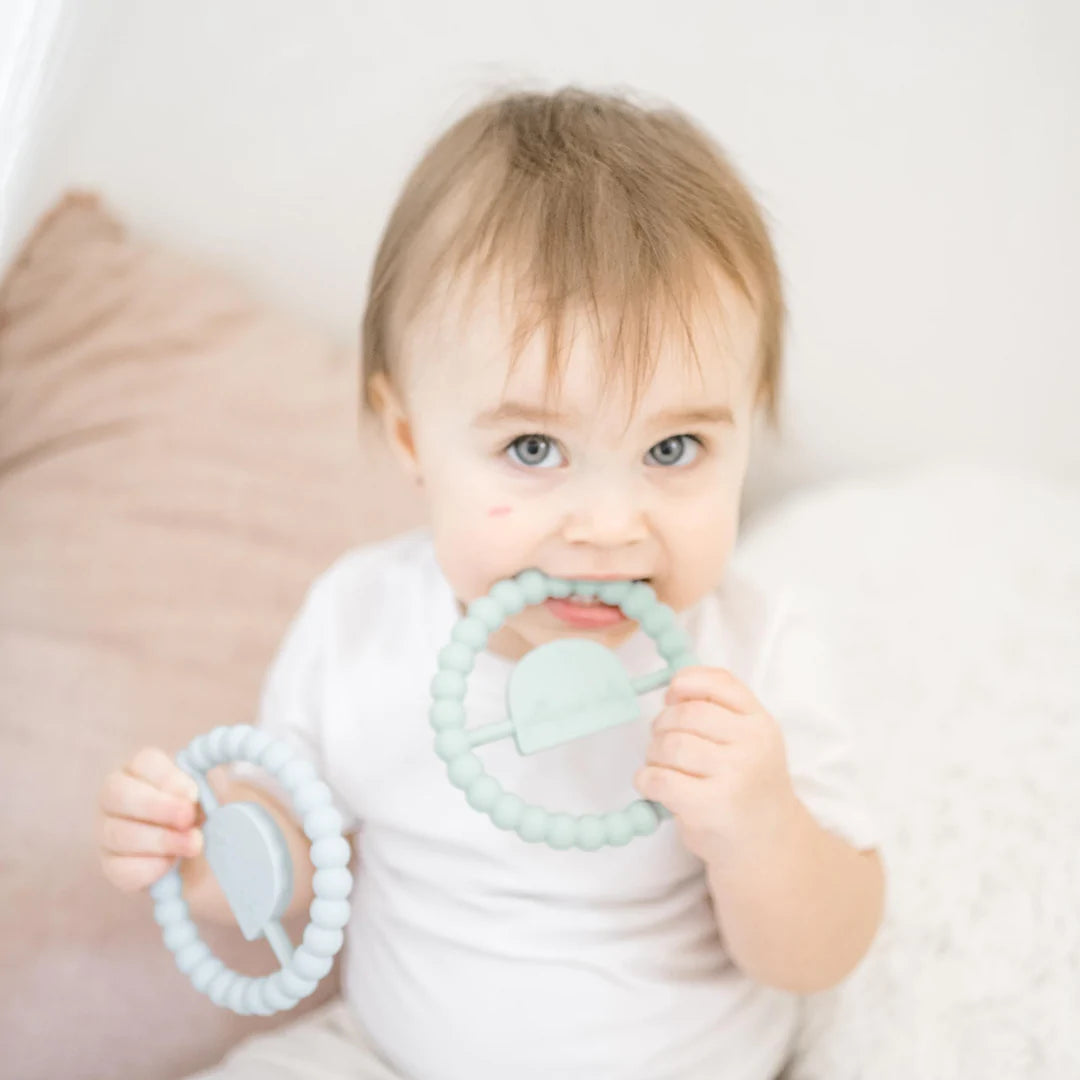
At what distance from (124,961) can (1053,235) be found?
0.99 m

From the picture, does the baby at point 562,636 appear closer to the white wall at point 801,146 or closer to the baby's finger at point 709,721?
the baby's finger at point 709,721

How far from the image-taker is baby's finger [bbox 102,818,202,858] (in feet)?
2.28

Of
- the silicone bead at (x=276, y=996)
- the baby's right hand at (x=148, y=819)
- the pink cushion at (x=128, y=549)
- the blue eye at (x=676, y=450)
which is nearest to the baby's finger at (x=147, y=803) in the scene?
the baby's right hand at (x=148, y=819)

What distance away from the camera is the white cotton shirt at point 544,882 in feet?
2.46

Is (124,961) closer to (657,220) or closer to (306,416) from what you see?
(306,416)

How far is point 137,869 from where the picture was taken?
0.71 metres

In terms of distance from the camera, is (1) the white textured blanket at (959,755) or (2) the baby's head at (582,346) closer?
(2) the baby's head at (582,346)

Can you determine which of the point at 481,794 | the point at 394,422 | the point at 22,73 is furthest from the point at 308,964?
the point at 22,73

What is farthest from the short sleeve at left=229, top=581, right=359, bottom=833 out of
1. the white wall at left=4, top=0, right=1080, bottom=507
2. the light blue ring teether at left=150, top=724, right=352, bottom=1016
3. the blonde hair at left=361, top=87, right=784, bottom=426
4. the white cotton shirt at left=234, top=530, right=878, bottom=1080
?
the white wall at left=4, top=0, right=1080, bottom=507

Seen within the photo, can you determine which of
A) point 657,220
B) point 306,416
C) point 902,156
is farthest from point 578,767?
point 902,156

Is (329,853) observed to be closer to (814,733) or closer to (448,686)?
(448,686)

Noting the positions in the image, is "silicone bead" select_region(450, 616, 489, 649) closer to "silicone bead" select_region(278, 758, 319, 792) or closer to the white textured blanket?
"silicone bead" select_region(278, 758, 319, 792)

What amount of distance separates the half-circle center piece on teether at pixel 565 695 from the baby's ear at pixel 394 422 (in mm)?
181

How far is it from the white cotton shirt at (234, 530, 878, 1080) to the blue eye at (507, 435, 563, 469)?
16 centimetres
